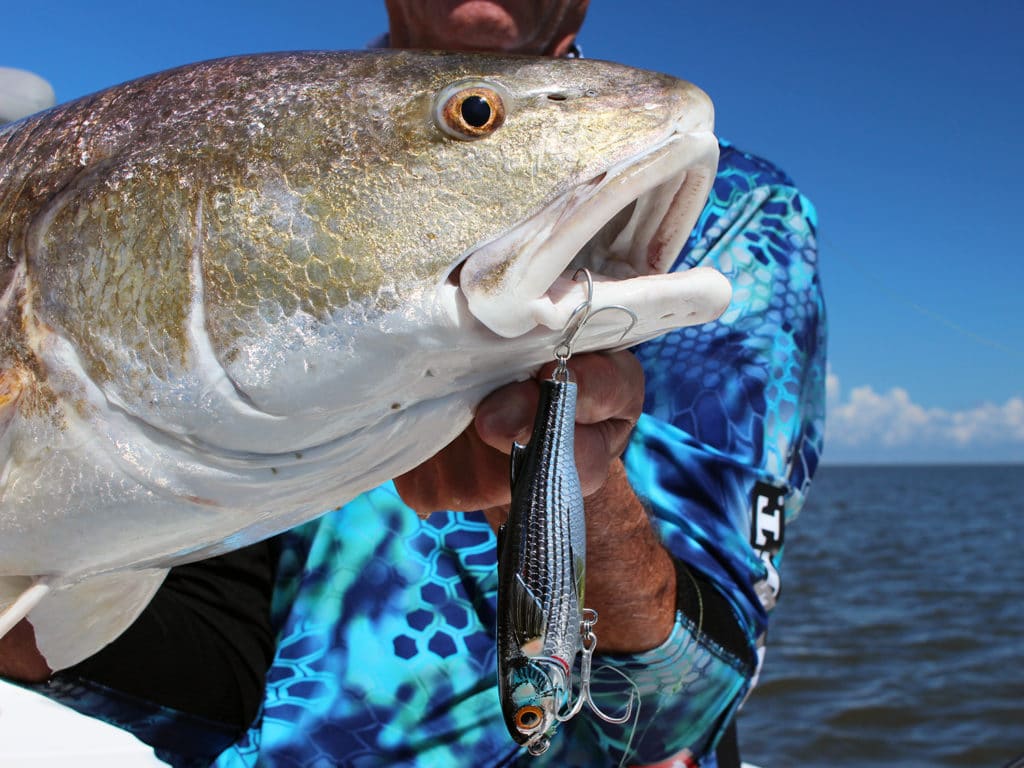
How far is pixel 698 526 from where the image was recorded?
228cm

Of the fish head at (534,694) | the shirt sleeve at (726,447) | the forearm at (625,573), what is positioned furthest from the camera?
the shirt sleeve at (726,447)

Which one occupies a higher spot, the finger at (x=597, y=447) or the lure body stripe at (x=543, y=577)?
the finger at (x=597, y=447)

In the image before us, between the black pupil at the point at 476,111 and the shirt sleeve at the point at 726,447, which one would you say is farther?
the shirt sleeve at the point at 726,447

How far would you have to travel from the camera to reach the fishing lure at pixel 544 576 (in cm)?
112

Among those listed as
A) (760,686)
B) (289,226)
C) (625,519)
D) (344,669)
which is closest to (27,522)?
(289,226)

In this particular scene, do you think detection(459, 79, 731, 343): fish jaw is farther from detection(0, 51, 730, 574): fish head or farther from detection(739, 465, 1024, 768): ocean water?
detection(739, 465, 1024, 768): ocean water

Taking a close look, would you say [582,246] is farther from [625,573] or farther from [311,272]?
[625,573]

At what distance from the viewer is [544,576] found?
3.74 feet

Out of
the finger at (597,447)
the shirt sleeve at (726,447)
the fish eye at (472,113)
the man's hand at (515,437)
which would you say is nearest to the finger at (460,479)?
the man's hand at (515,437)

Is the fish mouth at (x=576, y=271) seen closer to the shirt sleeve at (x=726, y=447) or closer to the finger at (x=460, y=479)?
the finger at (x=460, y=479)

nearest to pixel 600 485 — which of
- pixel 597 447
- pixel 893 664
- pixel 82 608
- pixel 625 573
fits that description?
pixel 597 447

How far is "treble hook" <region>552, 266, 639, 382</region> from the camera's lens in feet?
3.81

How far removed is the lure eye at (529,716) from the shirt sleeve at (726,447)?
Result: 95cm

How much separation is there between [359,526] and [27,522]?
1.26 m
